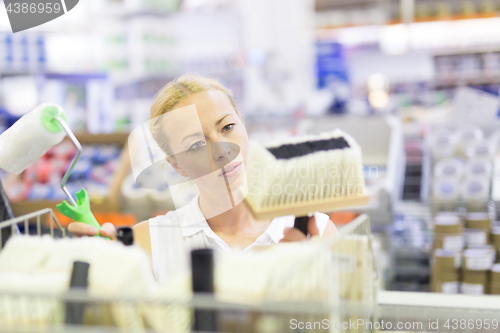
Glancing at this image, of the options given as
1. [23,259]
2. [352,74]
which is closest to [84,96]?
[23,259]

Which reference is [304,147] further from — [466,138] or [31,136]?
[466,138]

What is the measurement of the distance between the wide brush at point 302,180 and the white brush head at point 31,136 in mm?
376

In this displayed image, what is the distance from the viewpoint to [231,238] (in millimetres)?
1137

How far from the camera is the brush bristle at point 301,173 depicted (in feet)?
2.45

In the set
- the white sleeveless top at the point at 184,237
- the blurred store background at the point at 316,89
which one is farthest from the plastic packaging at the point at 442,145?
the white sleeveless top at the point at 184,237

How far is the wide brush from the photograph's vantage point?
737mm

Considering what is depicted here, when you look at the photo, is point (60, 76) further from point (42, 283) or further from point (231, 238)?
point (42, 283)

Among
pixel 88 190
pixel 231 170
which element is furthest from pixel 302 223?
pixel 88 190

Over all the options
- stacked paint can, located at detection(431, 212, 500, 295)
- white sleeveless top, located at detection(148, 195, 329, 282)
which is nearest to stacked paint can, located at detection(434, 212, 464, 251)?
stacked paint can, located at detection(431, 212, 500, 295)

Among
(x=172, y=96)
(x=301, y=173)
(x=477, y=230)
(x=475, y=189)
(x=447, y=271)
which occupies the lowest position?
(x=447, y=271)

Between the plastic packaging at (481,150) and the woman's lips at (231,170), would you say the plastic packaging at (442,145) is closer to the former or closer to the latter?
the plastic packaging at (481,150)

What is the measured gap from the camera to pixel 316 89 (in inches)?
215

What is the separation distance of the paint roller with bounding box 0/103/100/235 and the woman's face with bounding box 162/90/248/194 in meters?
0.25

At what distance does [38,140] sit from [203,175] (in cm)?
35
